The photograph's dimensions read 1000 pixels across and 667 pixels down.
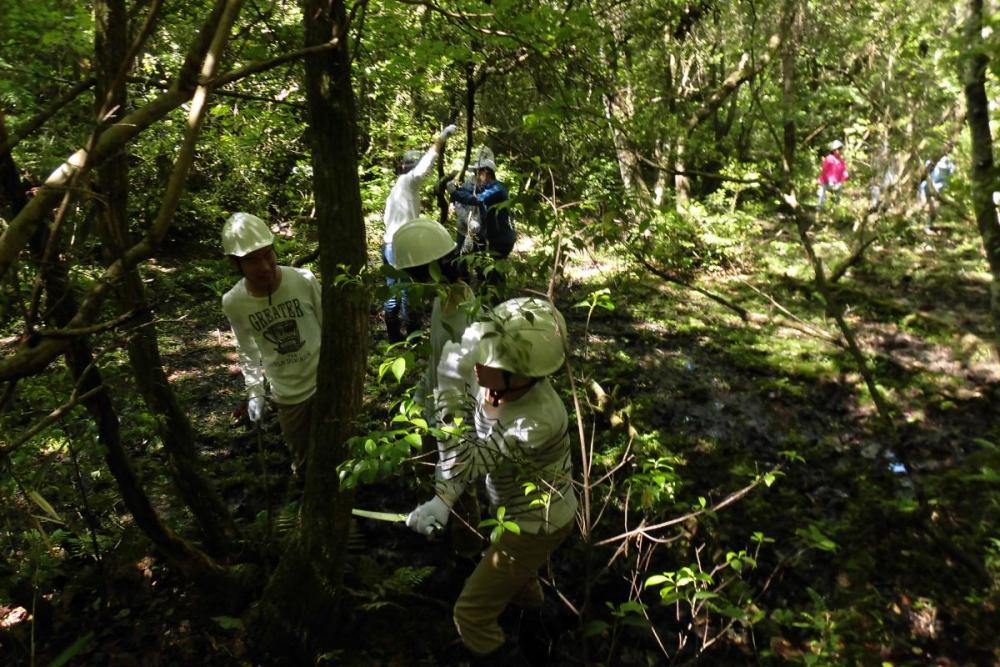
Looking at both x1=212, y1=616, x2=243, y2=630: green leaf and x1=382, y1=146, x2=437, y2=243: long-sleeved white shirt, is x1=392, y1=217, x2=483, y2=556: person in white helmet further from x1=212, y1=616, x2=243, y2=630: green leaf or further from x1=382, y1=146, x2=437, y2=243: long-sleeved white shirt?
x1=382, y1=146, x2=437, y2=243: long-sleeved white shirt

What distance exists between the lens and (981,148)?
13.1 feet

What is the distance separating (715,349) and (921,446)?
8.27ft

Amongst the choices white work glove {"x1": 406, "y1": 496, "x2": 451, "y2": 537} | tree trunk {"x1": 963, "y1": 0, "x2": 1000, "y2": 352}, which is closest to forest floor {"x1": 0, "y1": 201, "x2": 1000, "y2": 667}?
white work glove {"x1": 406, "y1": 496, "x2": 451, "y2": 537}

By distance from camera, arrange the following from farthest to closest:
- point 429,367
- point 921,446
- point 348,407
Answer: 1. point 921,446
2. point 429,367
3. point 348,407

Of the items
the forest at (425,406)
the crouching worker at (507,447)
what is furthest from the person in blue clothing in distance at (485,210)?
the crouching worker at (507,447)

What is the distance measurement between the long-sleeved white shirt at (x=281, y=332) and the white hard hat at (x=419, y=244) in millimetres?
1095

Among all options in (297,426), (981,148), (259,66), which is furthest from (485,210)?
(259,66)

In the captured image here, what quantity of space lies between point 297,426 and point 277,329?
74cm

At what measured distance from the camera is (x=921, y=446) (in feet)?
18.2

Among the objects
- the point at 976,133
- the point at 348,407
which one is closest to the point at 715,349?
the point at 976,133

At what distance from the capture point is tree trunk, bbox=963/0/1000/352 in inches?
140

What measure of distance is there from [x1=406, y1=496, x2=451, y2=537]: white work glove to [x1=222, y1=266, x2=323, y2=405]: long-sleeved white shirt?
1344 mm

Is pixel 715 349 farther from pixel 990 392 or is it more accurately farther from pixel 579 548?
pixel 579 548

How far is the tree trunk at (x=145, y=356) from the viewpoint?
8.41 ft
